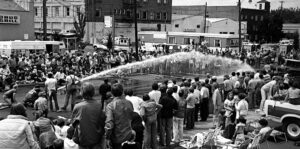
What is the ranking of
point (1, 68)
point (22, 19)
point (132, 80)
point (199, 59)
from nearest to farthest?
point (132, 80) < point (1, 68) < point (199, 59) < point (22, 19)

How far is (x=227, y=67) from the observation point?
31.5 m

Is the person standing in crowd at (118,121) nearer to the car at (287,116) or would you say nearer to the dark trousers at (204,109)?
the car at (287,116)

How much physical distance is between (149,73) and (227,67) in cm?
839

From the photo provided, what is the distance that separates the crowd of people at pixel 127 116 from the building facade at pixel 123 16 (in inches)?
1749

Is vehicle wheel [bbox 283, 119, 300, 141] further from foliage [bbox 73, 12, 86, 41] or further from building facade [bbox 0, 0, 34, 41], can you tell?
foliage [bbox 73, 12, 86, 41]

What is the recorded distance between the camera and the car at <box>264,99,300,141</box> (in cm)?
1320

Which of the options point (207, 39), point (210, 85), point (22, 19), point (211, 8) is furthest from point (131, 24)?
point (210, 85)

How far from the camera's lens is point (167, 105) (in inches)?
456

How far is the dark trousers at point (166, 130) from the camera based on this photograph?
466 inches

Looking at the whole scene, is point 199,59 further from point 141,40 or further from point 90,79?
point 141,40

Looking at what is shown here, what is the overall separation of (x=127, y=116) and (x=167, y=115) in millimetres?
4418

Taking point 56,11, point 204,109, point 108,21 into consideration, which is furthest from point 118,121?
point 56,11

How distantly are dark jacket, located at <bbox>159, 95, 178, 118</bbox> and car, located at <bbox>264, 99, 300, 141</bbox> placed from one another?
4.11 metres

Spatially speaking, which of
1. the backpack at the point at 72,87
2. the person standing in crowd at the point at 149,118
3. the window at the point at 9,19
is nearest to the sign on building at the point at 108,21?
the window at the point at 9,19
